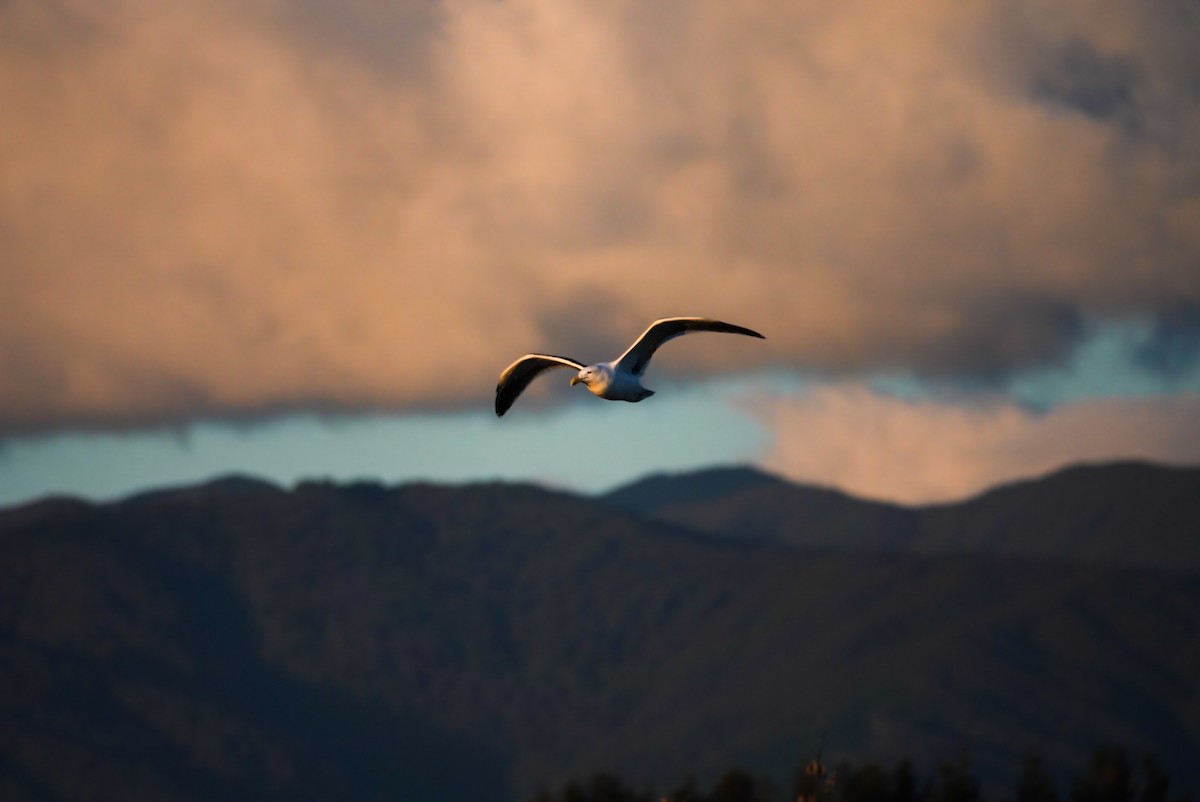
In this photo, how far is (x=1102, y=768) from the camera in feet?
603

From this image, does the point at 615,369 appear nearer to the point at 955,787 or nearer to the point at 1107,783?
the point at 955,787

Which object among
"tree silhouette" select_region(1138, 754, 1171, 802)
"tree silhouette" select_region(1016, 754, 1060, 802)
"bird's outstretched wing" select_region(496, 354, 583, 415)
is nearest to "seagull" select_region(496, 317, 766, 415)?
"bird's outstretched wing" select_region(496, 354, 583, 415)

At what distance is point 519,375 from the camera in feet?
128

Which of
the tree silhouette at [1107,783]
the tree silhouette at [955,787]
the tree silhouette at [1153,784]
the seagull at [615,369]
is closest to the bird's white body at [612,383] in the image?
the seagull at [615,369]

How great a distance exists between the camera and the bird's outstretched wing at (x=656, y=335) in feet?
111

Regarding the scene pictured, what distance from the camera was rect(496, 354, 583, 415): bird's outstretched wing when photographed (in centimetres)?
3831

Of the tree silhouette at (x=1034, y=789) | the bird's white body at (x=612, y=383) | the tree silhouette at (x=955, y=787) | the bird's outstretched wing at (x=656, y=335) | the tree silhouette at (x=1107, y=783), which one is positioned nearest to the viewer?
the bird's outstretched wing at (x=656, y=335)

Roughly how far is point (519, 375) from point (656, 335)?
4.42m

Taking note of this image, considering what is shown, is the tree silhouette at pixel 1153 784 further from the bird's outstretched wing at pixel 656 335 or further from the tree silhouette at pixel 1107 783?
the bird's outstretched wing at pixel 656 335

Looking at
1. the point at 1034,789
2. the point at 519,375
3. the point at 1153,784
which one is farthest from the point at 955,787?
the point at 519,375

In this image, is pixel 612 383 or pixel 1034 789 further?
pixel 1034 789

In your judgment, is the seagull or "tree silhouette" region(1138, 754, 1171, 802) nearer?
the seagull

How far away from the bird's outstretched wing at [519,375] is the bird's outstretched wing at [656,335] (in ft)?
5.96

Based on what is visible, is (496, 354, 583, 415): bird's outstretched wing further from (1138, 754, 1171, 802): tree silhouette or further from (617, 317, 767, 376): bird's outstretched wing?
(1138, 754, 1171, 802): tree silhouette
